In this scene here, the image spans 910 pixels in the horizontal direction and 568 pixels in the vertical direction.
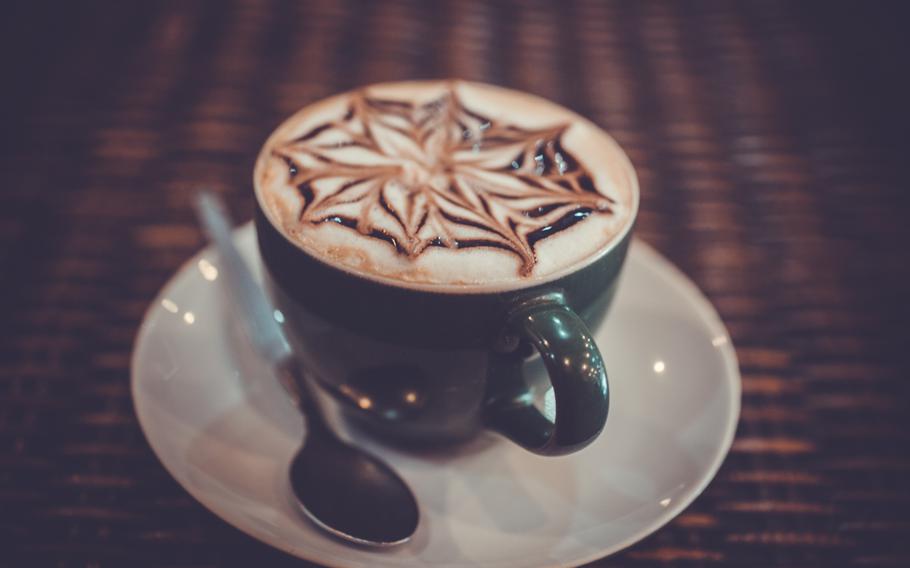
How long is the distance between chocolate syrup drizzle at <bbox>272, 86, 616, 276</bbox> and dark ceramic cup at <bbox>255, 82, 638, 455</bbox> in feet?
0.11

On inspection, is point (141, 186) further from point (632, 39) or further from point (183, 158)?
point (632, 39)

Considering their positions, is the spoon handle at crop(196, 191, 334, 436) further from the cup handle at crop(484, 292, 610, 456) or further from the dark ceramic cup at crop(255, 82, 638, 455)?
the cup handle at crop(484, 292, 610, 456)

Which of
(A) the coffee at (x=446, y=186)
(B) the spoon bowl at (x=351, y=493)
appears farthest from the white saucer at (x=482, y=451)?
(A) the coffee at (x=446, y=186)

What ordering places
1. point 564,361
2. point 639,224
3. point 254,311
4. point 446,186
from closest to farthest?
point 564,361, point 446,186, point 254,311, point 639,224

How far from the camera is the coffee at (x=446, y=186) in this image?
48 centimetres

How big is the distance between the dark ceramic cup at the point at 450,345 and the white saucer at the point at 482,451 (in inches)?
2.1

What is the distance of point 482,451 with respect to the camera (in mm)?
590

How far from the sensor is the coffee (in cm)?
48

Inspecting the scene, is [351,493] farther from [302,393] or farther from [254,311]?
[254,311]

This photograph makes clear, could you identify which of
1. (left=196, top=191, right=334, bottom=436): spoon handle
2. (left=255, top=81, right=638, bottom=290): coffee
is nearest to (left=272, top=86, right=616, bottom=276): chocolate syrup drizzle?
(left=255, top=81, right=638, bottom=290): coffee

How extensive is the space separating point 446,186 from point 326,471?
0.24 m

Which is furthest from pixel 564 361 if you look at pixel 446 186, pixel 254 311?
pixel 254 311

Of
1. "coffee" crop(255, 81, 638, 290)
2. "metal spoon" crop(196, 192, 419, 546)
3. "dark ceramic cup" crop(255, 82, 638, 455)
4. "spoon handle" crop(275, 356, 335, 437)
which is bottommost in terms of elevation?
"spoon handle" crop(275, 356, 335, 437)

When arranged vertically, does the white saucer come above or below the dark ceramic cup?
below
